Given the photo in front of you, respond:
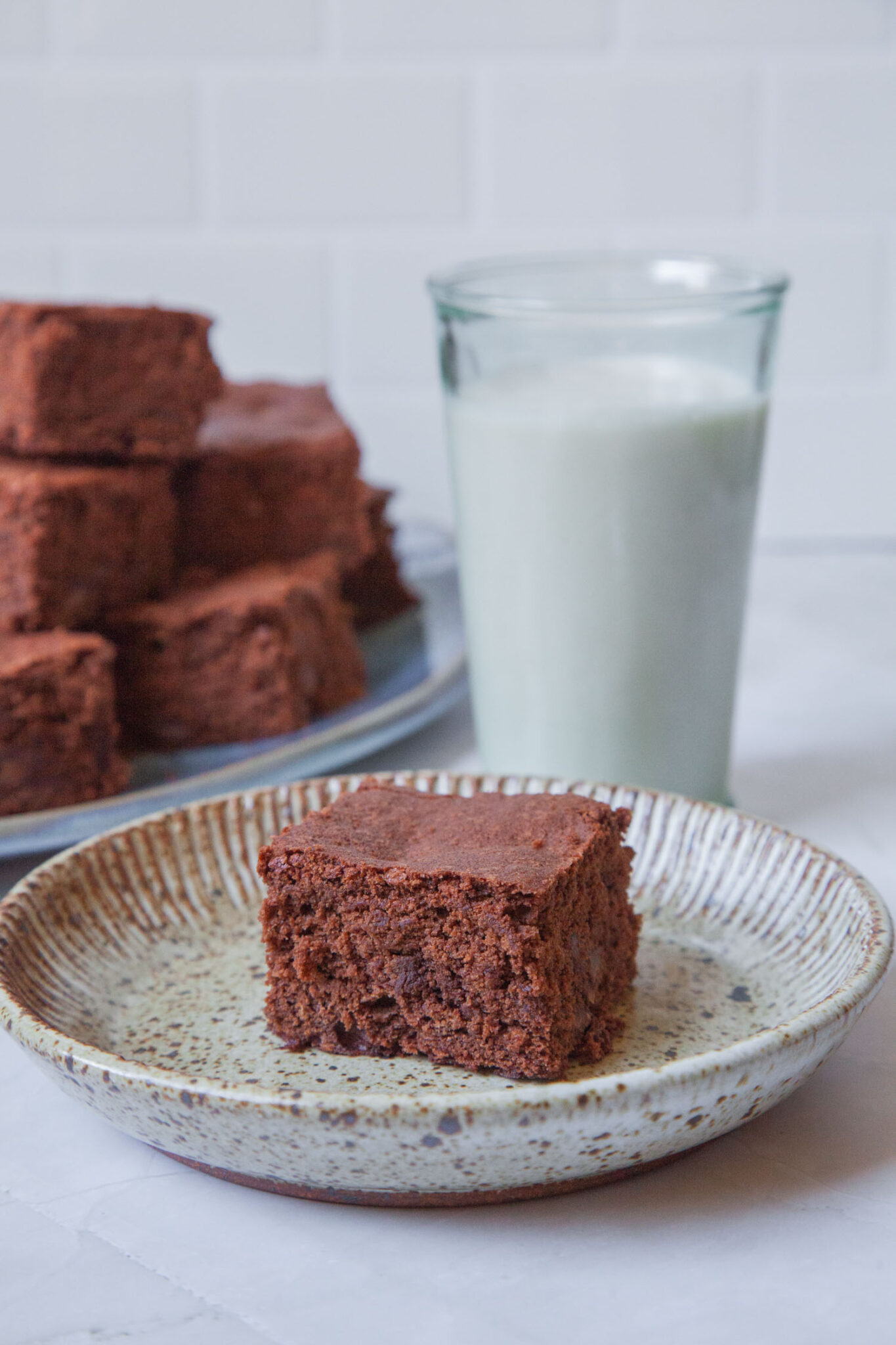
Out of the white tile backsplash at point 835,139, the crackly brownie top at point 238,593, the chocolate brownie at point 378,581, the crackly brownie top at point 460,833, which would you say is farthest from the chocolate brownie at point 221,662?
the white tile backsplash at point 835,139

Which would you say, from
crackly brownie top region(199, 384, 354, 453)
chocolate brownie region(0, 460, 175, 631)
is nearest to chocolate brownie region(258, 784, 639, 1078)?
chocolate brownie region(0, 460, 175, 631)

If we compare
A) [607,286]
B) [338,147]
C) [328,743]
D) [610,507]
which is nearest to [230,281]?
[338,147]

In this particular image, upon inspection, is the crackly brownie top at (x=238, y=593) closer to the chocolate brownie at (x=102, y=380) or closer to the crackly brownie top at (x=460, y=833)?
the chocolate brownie at (x=102, y=380)

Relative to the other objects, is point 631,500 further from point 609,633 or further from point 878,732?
point 878,732

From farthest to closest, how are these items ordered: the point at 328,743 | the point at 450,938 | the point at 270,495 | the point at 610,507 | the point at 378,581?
the point at 378,581 → the point at 270,495 → the point at 328,743 → the point at 610,507 → the point at 450,938

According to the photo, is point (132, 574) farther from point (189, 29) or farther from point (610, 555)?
→ point (189, 29)

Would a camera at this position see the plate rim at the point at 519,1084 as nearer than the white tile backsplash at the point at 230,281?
Yes

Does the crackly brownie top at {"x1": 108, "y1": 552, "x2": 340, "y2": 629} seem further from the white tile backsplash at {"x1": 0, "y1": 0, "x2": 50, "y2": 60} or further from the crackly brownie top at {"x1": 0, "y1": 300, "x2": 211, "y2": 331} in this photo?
the white tile backsplash at {"x1": 0, "y1": 0, "x2": 50, "y2": 60}
